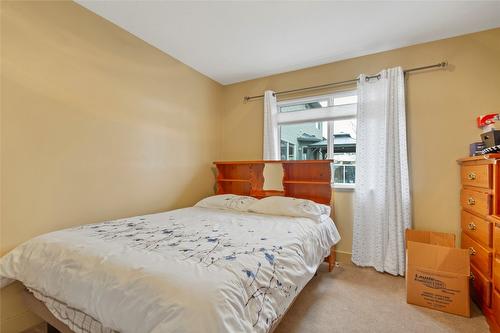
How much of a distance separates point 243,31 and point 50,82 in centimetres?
175

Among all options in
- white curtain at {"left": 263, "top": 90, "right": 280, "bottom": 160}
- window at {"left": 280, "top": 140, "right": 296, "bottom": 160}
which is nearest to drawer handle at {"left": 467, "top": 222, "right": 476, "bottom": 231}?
window at {"left": 280, "top": 140, "right": 296, "bottom": 160}

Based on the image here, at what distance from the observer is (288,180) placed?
3.17m

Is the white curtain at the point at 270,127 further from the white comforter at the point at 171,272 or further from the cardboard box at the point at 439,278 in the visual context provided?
the cardboard box at the point at 439,278

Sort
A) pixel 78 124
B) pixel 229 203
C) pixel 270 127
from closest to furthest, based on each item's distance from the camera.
Result: pixel 78 124
pixel 229 203
pixel 270 127

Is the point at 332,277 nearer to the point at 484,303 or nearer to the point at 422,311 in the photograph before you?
the point at 422,311

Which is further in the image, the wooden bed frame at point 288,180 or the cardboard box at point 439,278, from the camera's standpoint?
the wooden bed frame at point 288,180

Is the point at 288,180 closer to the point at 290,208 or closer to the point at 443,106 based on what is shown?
the point at 290,208

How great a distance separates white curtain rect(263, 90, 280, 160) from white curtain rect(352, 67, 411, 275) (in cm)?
107

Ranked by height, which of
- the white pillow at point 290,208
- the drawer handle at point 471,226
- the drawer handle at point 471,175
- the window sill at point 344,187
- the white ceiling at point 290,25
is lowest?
Result: the drawer handle at point 471,226

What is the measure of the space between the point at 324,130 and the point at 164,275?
2703 millimetres

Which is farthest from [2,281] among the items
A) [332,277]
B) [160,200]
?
[332,277]

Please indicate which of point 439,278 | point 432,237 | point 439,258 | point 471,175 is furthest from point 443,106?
point 439,278

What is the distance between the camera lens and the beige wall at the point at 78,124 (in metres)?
1.71

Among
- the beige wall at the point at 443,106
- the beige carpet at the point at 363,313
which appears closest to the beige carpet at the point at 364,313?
the beige carpet at the point at 363,313
